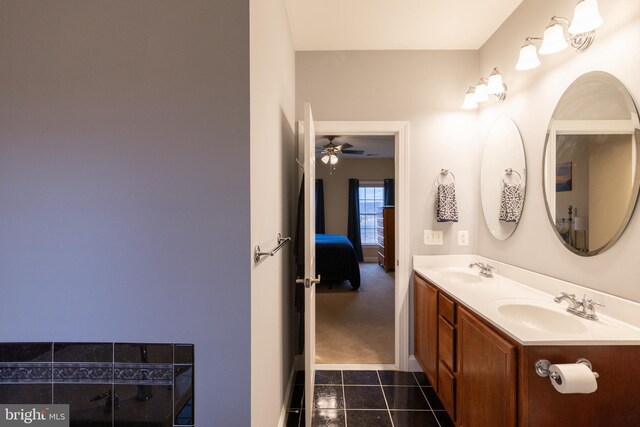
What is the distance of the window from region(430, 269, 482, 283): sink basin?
516 centimetres

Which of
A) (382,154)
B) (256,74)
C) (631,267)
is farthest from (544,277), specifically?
(382,154)

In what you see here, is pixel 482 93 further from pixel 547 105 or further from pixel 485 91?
pixel 547 105

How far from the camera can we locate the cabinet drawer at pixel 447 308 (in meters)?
1.63

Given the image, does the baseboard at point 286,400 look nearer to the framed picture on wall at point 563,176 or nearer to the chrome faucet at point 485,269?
the chrome faucet at point 485,269

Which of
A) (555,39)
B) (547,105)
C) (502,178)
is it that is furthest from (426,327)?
(555,39)

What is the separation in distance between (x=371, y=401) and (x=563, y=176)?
1.87 metres

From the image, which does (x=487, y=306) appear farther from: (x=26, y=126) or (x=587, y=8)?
(x=26, y=126)

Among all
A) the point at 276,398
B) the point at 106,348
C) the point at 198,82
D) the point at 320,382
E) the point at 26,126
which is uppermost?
the point at 198,82

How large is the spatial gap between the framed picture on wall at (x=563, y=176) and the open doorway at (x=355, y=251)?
182 centimetres

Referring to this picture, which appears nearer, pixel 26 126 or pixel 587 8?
pixel 26 126

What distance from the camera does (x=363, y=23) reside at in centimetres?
202

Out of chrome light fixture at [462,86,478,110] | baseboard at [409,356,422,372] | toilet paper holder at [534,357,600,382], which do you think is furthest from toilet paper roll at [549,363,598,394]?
chrome light fixture at [462,86,478,110]

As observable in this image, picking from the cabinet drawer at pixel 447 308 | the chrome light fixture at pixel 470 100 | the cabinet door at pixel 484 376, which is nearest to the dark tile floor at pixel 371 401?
the cabinet door at pixel 484 376

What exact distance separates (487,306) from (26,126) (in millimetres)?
2091
